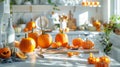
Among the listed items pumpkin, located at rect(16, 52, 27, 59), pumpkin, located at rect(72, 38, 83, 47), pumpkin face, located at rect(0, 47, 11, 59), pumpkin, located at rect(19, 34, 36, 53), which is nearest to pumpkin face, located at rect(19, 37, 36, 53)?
pumpkin, located at rect(19, 34, 36, 53)

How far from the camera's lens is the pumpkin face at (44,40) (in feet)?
8.80

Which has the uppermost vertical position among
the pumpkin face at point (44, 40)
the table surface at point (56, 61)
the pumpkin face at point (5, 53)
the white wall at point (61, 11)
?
the white wall at point (61, 11)

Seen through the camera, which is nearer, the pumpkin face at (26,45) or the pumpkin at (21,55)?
the pumpkin at (21,55)

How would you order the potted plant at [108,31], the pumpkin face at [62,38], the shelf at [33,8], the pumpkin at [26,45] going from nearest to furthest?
the pumpkin at [26,45] → the pumpkin face at [62,38] → the potted plant at [108,31] → the shelf at [33,8]

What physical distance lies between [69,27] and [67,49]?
11.6 ft

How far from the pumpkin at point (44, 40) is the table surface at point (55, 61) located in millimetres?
136

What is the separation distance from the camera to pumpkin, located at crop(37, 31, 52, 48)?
2.68 metres

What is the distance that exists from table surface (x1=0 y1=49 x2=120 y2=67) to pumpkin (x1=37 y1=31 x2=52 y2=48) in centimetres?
14

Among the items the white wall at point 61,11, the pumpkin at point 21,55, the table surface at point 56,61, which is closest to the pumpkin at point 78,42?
the table surface at point 56,61

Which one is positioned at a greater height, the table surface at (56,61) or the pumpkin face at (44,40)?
the pumpkin face at (44,40)

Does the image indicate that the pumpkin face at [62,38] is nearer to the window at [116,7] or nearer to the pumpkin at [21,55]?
the pumpkin at [21,55]

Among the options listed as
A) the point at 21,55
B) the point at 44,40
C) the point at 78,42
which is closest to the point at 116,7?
the point at 78,42

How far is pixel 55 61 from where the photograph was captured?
2.25m

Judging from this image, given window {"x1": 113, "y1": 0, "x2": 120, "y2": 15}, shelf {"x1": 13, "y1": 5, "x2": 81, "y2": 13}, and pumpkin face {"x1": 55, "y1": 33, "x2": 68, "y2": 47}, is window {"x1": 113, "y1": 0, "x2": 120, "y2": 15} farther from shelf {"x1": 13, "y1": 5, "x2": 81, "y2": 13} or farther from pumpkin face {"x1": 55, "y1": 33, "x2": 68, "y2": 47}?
pumpkin face {"x1": 55, "y1": 33, "x2": 68, "y2": 47}
